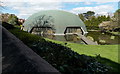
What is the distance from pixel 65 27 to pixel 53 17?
183 inches

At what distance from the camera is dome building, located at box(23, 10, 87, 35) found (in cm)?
3888

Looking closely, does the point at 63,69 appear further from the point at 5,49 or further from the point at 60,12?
the point at 60,12

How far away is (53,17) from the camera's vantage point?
40469mm

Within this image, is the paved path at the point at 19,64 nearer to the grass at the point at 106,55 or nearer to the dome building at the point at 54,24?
the grass at the point at 106,55

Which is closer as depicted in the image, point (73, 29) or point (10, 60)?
point (10, 60)

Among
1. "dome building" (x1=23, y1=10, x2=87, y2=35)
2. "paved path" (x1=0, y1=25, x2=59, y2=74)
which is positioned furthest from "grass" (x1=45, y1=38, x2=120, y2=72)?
"dome building" (x1=23, y1=10, x2=87, y2=35)

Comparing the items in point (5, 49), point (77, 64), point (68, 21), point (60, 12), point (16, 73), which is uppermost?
point (60, 12)

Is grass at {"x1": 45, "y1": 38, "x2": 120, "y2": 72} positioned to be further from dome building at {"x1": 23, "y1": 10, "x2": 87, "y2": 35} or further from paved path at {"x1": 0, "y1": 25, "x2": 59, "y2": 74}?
dome building at {"x1": 23, "y1": 10, "x2": 87, "y2": 35}

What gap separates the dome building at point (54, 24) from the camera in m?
38.9

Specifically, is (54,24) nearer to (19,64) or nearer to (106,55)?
(106,55)

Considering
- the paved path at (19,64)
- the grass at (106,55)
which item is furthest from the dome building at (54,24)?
the paved path at (19,64)

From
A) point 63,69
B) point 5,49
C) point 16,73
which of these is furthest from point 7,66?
point 63,69

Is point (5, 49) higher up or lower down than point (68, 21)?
lower down

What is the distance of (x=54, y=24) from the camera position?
129ft
